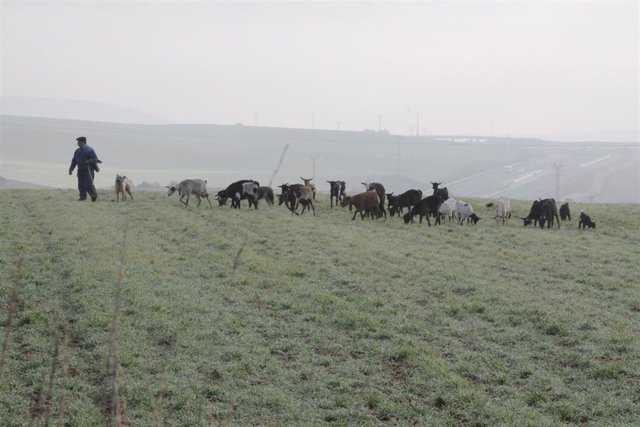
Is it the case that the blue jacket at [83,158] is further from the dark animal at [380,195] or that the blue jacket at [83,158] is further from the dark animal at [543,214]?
the dark animal at [543,214]

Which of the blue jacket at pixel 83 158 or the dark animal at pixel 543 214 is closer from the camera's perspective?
the dark animal at pixel 543 214

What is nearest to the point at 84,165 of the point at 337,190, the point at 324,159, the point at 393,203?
the point at 337,190

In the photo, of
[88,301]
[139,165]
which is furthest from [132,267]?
[139,165]

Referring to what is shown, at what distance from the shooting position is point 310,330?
10719 millimetres

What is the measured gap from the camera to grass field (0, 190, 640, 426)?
770 centimetres

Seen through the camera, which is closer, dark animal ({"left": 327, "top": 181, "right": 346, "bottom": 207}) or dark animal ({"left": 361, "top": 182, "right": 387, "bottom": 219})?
dark animal ({"left": 361, "top": 182, "right": 387, "bottom": 219})

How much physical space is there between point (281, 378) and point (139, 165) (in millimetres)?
106492

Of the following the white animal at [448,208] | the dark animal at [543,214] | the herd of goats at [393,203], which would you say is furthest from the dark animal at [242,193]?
the dark animal at [543,214]

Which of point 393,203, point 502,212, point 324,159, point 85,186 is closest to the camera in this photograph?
point 502,212

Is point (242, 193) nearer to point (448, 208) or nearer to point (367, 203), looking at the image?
point (367, 203)

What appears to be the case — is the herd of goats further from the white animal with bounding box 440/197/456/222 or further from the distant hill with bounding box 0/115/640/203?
the distant hill with bounding box 0/115/640/203

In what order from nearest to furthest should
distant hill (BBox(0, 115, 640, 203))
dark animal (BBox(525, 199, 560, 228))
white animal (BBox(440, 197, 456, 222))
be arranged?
dark animal (BBox(525, 199, 560, 228))
white animal (BBox(440, 197, 456, 222))
distant hill (BBox(0, 115, 640, 203))

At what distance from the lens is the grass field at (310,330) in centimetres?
770

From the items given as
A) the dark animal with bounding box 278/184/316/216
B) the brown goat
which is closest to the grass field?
the dark animal with bounding box 278/184/316/216
